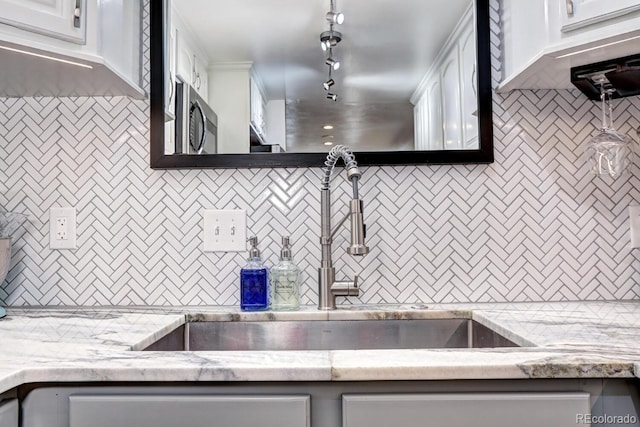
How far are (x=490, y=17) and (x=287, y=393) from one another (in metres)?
1.24

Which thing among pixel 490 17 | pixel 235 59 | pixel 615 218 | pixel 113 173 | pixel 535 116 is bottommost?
pixel 615 218

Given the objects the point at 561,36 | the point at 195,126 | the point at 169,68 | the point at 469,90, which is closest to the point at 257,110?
the point at 195,126

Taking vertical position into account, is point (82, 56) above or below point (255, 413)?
above

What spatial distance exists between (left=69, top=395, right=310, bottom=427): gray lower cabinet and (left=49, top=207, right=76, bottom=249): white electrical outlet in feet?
2.56

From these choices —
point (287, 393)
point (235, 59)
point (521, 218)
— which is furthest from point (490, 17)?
point (287, 393)

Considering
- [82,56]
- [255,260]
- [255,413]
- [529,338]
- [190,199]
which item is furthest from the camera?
[190,199]

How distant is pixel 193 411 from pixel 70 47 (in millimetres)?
893

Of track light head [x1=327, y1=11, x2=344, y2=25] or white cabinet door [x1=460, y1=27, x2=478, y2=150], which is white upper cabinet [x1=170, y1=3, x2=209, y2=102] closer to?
track light head [x1=327, y1=11, x2=344, y2=25]

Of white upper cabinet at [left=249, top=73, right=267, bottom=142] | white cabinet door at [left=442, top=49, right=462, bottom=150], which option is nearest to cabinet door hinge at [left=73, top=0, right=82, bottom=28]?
white upper cabinet at [left=249, top=73, right=267, bottom=142]

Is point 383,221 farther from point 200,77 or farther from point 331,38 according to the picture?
point 200,77

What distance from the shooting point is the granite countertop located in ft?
2.44

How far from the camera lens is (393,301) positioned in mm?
1396

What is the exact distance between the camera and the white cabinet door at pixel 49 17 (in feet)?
3.47

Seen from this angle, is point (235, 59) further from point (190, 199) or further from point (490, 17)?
point (490, 17)
